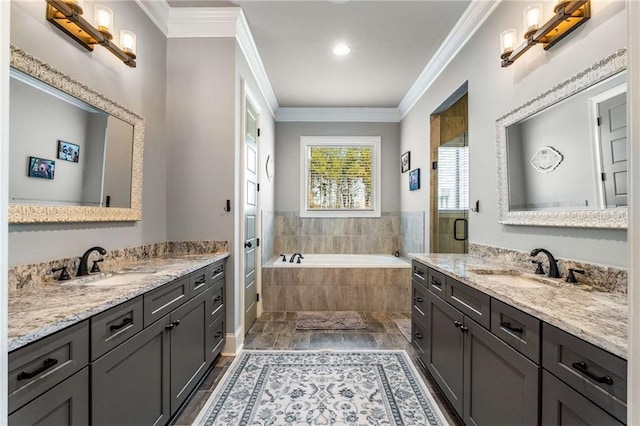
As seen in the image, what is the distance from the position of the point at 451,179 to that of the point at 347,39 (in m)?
1.89

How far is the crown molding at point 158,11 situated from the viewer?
2294mm

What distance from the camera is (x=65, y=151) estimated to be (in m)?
1.62

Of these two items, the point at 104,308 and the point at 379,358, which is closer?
the point at 104,308

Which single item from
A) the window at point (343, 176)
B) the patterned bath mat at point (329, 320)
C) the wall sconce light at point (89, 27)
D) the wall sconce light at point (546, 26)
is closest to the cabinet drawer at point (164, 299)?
the wall sconce light at point (89, 27)

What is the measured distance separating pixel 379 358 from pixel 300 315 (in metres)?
1.32

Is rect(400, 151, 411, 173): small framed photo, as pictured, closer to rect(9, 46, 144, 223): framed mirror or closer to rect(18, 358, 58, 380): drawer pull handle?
rect(9, 46, 144, 223): framed mirror

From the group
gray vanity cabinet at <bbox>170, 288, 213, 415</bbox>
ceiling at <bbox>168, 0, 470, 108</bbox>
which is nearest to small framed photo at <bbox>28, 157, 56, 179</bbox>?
gray vanity cabinet at <bbox>170, 288, 213, 415</bbox>

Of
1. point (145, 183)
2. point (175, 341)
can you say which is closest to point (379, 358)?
point (175, 341)

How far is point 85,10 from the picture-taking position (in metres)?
1.74

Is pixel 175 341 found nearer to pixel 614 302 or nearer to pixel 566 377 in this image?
pixel 566 377

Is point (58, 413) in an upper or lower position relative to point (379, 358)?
upper

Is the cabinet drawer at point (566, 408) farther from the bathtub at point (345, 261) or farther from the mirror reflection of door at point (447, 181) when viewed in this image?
the bathtub at point (345, 261)

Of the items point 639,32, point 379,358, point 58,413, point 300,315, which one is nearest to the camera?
point 639,32

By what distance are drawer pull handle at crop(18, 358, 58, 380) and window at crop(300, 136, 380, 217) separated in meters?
4.09
